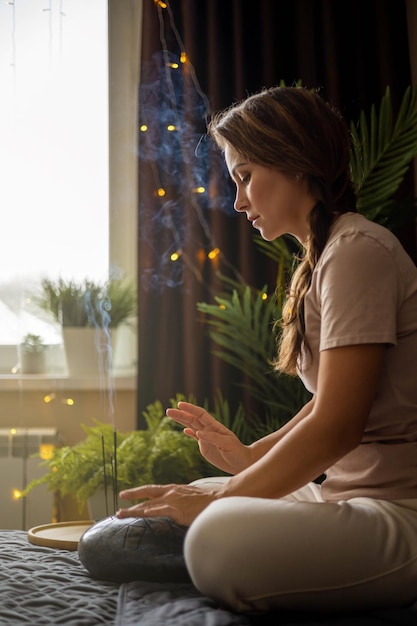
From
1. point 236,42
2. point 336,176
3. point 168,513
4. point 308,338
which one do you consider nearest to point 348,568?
point 168,513

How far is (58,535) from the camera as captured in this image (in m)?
1.88

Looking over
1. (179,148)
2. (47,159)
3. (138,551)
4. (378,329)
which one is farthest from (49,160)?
(378,329)

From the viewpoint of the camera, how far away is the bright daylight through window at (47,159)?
2.95m

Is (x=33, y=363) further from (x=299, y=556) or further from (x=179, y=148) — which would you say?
(x=299, y=556)

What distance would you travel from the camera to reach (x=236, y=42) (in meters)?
2.89

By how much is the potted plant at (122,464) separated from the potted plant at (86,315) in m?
0.34

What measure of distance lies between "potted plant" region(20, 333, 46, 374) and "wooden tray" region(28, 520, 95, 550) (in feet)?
3.18

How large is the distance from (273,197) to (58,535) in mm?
977

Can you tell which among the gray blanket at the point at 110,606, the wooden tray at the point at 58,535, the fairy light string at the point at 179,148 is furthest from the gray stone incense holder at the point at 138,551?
the fairy light string at the point at 179,148

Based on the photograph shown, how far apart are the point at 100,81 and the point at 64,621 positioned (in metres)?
2.32

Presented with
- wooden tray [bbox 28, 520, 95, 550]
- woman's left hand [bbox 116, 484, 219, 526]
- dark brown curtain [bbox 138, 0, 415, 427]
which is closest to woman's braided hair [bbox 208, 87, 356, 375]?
woman's left hand [bbox 116, 484, 219, 526]

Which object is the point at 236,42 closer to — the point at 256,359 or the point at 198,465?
the point at 256,359

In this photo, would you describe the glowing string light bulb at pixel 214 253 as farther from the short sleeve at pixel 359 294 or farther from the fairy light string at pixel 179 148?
the short sleeve at pixel 359 294

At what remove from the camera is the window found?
2.95 metres
